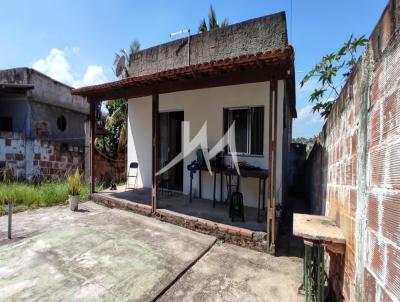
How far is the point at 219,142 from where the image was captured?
689 centimetres

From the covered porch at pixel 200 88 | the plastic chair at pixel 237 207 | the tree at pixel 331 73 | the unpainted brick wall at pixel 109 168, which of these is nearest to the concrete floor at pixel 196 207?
the covered porch at pixel 200 88

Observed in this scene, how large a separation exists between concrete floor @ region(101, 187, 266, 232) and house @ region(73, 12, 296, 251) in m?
0.03

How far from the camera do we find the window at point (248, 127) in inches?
251

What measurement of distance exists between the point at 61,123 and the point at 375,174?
13861mm

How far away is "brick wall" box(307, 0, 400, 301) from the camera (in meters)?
1.36

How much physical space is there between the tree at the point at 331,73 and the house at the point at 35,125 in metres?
10.3

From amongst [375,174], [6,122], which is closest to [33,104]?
[6,122]

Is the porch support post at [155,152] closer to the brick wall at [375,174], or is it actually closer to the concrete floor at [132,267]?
the concrete floor at [132,267]

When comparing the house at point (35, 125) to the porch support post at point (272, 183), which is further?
the house at point (35, 125)

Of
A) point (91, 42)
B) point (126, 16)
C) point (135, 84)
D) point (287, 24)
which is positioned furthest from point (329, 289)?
point (91, 42)

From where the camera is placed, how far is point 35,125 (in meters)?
10.9

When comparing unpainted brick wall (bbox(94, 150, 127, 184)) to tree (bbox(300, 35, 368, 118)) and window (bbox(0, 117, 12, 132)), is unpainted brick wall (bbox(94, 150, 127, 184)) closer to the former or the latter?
window (bbox(0, 117, 12, 132))

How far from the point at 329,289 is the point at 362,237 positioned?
1.69m
